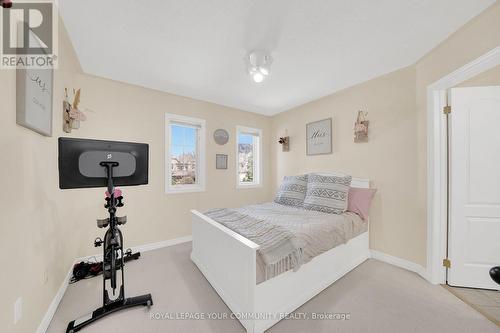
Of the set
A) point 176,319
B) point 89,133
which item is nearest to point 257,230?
point 176,319

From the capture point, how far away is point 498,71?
1.86m

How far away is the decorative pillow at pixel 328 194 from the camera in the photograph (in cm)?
235

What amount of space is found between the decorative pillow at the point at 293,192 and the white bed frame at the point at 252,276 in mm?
869

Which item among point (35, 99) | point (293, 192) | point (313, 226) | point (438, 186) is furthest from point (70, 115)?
point (438, 186)

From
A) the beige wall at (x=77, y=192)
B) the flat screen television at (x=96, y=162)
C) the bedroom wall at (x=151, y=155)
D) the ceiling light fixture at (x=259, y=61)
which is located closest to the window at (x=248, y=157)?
the beige wall at (x=77, y=192)

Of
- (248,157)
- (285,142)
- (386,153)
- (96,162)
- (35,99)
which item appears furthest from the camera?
(248,157)

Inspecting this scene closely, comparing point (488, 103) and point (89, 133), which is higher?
point (488, 103)

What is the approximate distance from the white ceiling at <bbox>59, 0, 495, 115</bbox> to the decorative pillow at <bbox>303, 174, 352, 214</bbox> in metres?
1.43

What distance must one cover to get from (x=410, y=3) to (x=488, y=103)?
1386 millimetres

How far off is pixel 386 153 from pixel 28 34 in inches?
138

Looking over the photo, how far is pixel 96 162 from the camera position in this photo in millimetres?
1365

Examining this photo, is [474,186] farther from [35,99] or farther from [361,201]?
[35,99]

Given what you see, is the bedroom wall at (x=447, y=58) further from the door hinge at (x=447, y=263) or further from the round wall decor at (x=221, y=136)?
the round wall decor at (x=221, y=136)

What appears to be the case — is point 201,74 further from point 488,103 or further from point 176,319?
point 488,103
